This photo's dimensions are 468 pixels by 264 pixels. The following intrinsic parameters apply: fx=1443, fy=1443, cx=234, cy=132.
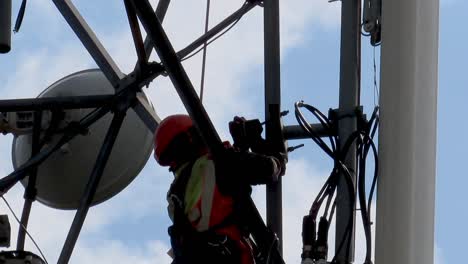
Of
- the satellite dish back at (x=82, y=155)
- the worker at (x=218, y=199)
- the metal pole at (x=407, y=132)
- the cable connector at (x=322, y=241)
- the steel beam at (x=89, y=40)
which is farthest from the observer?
the satellite dish back at (x=82, y=155)

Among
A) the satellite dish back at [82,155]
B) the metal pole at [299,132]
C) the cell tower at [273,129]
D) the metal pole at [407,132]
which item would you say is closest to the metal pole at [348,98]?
the cell tower at [273,129]

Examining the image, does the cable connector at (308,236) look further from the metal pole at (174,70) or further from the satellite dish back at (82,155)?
the satellite dish back at (82,155)

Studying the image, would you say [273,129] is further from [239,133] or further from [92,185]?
[92,185]

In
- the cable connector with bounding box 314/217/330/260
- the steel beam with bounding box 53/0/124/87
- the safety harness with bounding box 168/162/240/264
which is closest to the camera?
the cable connector with bounding box 314/217/330/260

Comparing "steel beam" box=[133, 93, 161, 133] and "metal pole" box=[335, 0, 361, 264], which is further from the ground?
"steel beam" box=[133, 93, 161, 133]

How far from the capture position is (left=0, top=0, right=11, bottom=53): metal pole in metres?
8.64

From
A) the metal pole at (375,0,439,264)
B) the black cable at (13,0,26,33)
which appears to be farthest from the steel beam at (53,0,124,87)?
the metal pole at (375,0,439,264)

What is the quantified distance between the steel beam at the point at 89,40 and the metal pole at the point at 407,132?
12.2 ft

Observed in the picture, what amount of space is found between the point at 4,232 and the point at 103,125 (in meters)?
1.17

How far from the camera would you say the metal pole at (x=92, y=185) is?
9.19 metres

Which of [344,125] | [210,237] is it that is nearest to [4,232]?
[210,237]

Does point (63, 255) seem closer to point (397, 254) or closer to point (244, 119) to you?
point (244, 119)

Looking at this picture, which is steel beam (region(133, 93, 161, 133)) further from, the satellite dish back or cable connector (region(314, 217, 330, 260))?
cable connector (region(314, 217, 330, 260))

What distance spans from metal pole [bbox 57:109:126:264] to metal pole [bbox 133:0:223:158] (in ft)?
6.35
